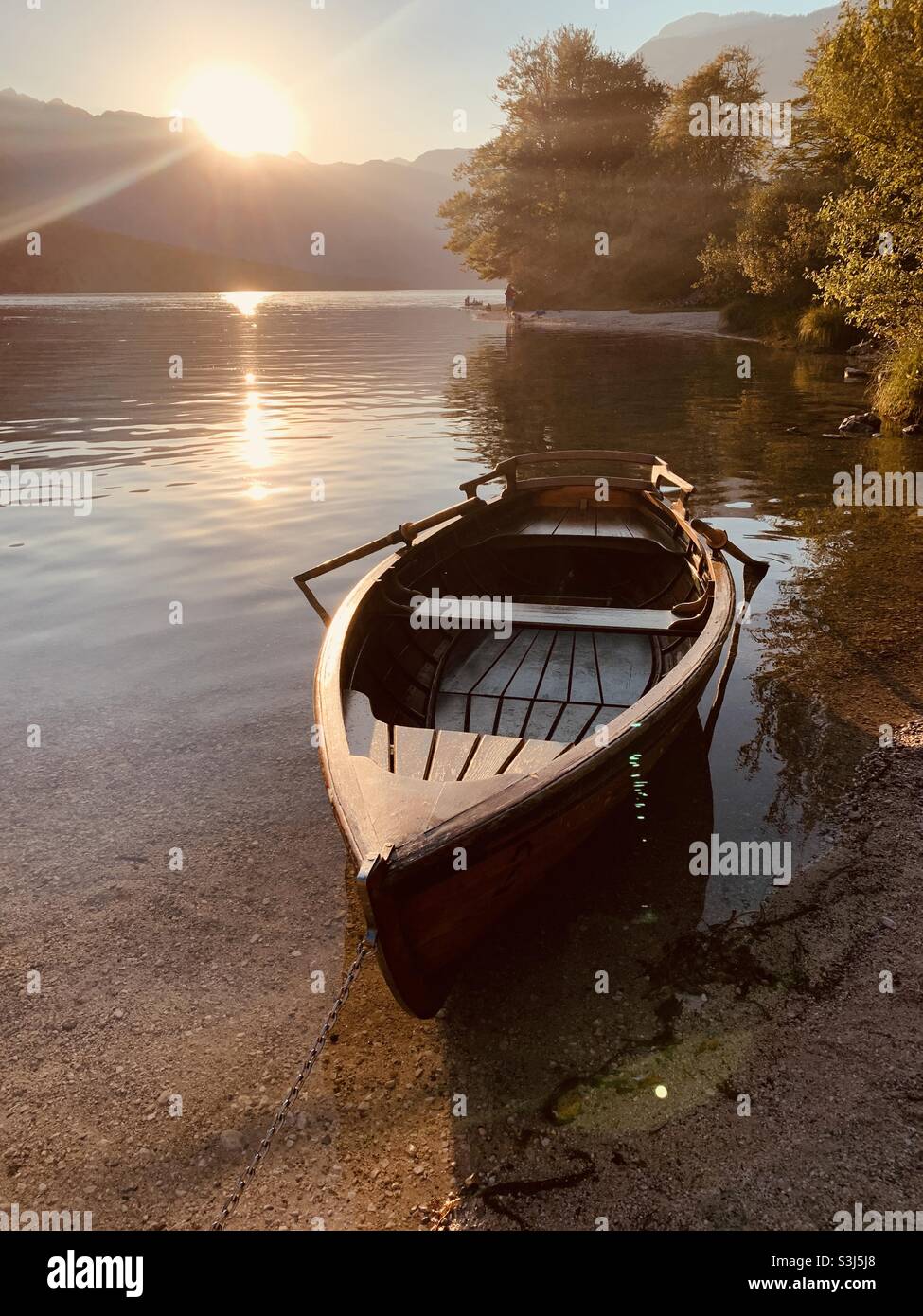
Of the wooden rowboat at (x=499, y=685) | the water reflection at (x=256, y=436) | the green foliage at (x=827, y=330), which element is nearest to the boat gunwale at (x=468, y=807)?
the wooden rowboat at (x=499, y=685)

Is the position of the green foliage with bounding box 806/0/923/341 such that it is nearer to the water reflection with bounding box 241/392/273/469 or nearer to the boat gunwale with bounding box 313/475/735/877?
the water reflection with bounding box 241/392/273/469

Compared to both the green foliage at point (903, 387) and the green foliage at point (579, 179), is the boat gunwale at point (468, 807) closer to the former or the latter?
the green foliage at point (903, 387)

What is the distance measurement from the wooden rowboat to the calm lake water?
1.17 metres

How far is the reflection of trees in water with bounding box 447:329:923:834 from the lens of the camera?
777 cm

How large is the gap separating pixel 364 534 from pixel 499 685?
7499 mm

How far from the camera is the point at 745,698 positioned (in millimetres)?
8359

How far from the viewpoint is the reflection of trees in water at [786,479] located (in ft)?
25.5

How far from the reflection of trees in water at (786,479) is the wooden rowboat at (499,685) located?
148 cm

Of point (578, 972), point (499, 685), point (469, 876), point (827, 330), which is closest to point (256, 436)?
point (499, 685)

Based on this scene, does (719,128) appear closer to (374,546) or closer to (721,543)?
(721,543)

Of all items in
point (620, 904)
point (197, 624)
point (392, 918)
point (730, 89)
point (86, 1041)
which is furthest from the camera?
point (730, 89)
